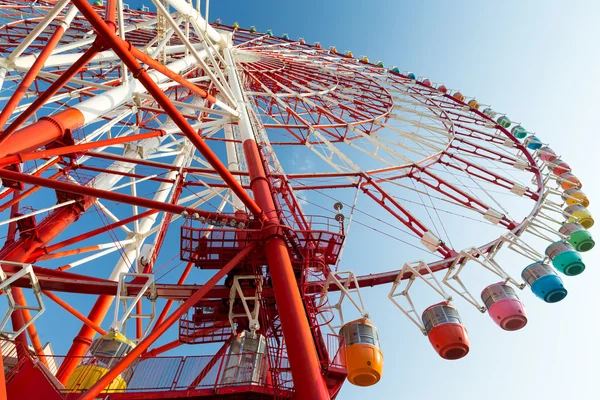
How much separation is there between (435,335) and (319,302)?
251 centimetres

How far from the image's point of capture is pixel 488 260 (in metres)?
11.8

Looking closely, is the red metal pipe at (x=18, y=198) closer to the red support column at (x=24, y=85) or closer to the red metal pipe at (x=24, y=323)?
the red metal pipe at (x=24, y=323)

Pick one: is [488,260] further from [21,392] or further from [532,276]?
[21,392]

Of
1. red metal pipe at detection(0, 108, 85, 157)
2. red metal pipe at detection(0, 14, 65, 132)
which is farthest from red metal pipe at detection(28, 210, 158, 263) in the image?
red metal pipe at detection(0, 14, 65, 132)

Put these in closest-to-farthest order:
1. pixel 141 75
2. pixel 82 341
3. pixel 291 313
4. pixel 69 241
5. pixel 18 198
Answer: pixel 291 313
pixel 141 75
pixel 18 198
pixel 82 341
pixel 69 241

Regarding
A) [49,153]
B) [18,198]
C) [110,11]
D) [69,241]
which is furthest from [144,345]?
[110,11]

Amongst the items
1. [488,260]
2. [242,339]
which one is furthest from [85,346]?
[488,260]

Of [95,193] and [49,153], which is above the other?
[49,153]

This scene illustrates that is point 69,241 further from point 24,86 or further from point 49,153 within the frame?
point 24,86

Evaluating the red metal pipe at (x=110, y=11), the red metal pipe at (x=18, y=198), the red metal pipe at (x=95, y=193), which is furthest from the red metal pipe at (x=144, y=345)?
the red metal pipe at (x=18, y=198)

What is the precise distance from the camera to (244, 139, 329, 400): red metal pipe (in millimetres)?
6027

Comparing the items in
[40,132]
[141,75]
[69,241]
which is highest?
[69,241]

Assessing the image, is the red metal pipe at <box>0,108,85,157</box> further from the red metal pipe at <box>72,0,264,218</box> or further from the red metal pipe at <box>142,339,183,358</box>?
the red metal pipe at <box>142,339,183,358</box>

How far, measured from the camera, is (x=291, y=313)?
272 inches
